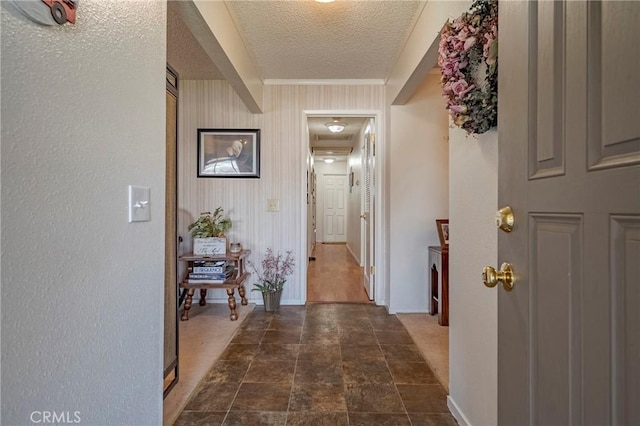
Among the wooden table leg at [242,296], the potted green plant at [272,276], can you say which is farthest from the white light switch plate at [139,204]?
the potted green plant at [272,276]

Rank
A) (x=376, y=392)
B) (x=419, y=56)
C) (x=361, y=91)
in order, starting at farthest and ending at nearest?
(x=361, y=91) → (x=419, y=56) → (x=376, y=392)

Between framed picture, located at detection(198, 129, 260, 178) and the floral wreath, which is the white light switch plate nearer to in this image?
the floral wreath

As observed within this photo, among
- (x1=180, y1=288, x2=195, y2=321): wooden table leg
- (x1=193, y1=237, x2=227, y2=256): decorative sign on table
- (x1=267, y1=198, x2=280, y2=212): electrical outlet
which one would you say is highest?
(x1=267, y1=198, x2=280, y2=212): electrical outlet

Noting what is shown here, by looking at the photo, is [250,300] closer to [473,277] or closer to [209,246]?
[209,246]

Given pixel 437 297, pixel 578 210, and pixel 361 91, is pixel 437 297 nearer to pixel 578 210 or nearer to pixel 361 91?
pixel 361 91

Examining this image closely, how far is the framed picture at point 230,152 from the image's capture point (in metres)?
3.32

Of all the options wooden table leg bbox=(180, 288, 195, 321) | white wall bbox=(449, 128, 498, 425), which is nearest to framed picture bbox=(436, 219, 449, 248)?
white wall bbox=(449, 128, 498, 425)

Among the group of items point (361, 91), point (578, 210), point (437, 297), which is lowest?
point (437, 297)

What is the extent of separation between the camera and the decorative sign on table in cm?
296

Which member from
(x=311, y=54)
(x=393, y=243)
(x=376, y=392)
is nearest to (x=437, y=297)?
(x=393, y=243)

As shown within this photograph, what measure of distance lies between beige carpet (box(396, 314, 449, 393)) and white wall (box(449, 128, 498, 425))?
1.41 feet

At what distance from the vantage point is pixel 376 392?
1774 mm

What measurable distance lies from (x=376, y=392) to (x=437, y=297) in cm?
149

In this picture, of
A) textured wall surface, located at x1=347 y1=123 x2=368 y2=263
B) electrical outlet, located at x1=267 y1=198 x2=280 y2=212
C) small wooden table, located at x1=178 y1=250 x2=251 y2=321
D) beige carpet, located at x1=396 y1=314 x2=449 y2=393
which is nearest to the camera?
beige carpet, located at x1=396 y1=314 x2=449 y2=393
